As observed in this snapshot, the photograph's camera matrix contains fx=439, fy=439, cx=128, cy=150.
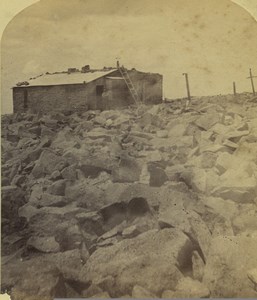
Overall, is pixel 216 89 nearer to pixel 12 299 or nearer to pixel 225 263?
pixel 225 263

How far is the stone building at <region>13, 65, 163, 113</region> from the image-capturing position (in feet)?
9.69

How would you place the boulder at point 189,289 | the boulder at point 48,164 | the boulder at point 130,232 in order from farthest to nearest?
the boulder at point 48,164 < the boulder at point 130,232 < the boulder at point 189,289

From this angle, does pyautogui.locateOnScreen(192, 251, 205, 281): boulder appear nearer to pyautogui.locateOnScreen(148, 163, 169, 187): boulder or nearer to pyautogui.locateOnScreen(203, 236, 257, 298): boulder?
pyautogui.locateOnScreen(203, 236, 257, 298): boulder

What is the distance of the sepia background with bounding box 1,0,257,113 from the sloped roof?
4cm

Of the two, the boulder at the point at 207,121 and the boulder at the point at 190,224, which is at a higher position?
the boulder at the point at 207,121

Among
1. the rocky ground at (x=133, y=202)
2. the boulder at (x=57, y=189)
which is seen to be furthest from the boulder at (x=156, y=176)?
the boulder at (x=57, y=189)

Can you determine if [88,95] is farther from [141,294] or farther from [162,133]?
[141,294]

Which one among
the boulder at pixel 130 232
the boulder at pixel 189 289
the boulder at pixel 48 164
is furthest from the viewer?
the boulder at pixel 48 164

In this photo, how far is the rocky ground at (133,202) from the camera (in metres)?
2.76

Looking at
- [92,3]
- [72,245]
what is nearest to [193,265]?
[72,245]

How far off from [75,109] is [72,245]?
2.99 feet

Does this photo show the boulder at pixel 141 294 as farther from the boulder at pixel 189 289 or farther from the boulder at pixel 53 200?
the boulder at pixel 53 200

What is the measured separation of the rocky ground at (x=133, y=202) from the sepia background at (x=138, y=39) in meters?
0.21

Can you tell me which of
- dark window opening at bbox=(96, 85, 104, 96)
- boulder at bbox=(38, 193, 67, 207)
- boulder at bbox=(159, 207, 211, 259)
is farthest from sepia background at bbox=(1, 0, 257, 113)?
boulder at bbox=(159, 207, 211, 259)
